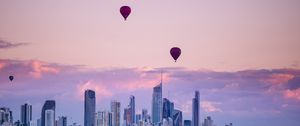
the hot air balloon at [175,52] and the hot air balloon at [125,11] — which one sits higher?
the hot air balloon at [125,11]

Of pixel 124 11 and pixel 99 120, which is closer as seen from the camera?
pixel 124 11

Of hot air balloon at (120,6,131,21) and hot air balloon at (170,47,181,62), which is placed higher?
hot air balloon at (120,6,131,21)

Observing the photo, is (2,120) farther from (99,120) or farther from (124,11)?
(124,11)

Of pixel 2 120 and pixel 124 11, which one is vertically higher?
pixel 124 11

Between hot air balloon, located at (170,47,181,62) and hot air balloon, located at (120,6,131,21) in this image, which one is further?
hot air balloon, located at (170,47,181,62)

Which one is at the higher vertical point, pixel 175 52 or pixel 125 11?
pixel 125 11

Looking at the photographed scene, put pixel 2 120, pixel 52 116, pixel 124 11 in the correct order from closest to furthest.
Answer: pixel 124 11 → pixel 2 120 → pixel 52 116

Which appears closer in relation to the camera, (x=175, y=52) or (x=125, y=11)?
(x=125, y=11)

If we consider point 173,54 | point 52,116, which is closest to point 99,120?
point 52,116

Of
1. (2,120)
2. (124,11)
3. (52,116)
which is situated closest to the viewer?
(124,11)

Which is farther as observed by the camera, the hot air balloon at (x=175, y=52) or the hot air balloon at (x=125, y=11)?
the hot air balloon at (x=175, y=52)
